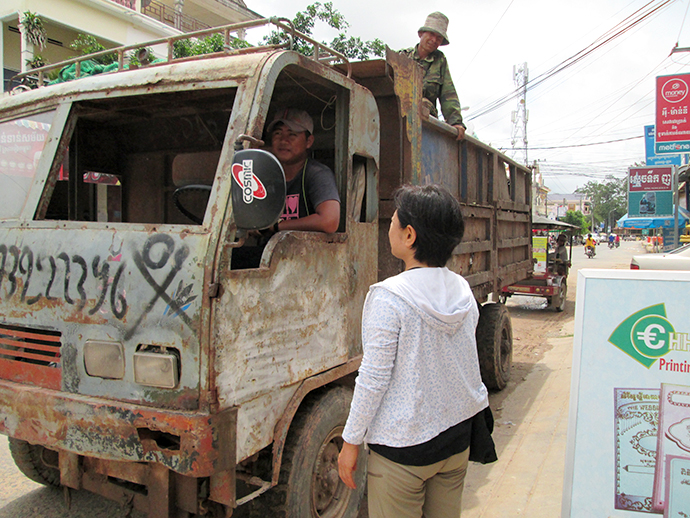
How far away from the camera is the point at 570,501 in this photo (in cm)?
211

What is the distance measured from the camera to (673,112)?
1276 cm

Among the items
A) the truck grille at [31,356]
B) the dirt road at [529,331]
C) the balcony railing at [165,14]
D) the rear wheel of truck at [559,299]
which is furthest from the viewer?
the balcony railing at [165,14]

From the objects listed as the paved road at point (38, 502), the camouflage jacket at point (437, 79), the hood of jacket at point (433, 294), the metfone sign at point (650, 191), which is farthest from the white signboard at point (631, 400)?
the metfone sign at point (650, 191)

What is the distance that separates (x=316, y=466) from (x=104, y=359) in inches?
47.4

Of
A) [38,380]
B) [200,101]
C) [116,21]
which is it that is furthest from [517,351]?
[116,21]

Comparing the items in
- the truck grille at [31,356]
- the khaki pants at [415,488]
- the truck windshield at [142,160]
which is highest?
the truck windshield at [142,160]

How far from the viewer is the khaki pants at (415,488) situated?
5.90ft

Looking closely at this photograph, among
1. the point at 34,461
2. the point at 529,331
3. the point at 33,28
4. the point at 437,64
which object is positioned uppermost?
the point at 33,28

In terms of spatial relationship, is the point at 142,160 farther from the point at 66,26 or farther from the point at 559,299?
the point at 66,26

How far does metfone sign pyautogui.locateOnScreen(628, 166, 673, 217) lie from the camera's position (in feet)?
53.4

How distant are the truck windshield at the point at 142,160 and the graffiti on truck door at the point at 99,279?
718 millimetres

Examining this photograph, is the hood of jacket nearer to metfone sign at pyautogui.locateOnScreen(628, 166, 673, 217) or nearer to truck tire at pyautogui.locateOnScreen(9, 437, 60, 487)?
truck tire at pyautogui.locateOnScreen(9, 437, 60, 487)

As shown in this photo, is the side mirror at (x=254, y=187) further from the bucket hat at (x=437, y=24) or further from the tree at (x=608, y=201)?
the tree at (x=608, y=201)

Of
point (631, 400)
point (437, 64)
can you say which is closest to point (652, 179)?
point (437, 64)
